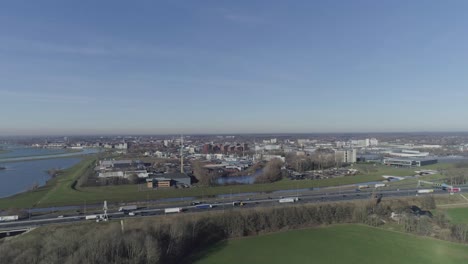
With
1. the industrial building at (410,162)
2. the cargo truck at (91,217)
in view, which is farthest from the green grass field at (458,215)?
the industrial building at (410,162)

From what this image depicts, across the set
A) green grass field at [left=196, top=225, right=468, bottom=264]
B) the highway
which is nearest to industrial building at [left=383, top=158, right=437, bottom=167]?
the highway

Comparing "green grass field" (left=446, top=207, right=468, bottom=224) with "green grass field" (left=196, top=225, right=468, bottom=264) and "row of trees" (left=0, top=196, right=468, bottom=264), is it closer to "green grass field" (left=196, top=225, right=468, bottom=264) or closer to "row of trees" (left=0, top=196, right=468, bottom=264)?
"row of trees" (left=0, top=196, right=468, bottom=264)

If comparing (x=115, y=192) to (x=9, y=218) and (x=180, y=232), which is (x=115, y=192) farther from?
(x=180, y=232)

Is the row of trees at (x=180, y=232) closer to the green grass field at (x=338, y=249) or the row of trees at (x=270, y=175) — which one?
the green grass field at (x=338, y=249)

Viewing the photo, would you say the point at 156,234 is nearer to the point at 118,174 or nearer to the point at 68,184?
Result: the point at 68,184

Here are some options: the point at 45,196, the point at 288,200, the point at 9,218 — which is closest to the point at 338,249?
the point at 288,200
